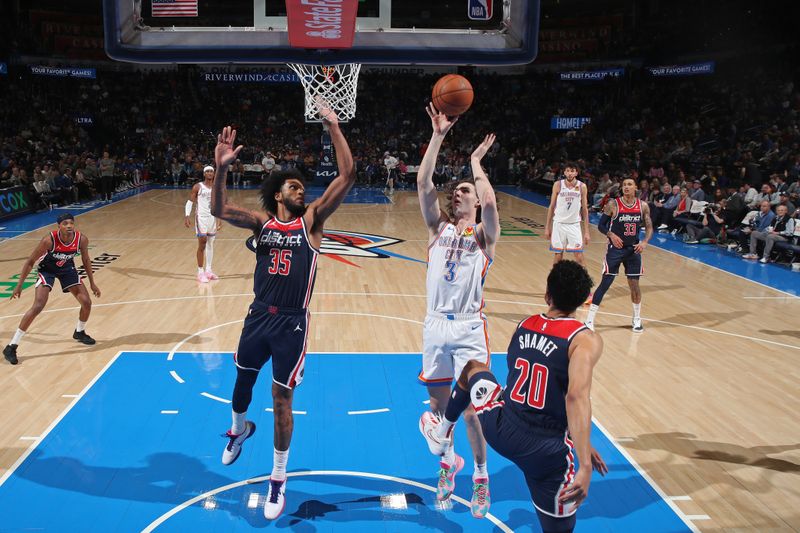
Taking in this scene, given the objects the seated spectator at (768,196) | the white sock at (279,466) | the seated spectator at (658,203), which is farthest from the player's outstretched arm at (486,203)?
the seated spectator at (658,203)

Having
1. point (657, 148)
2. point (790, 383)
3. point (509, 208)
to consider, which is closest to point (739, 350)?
point (790, 383)

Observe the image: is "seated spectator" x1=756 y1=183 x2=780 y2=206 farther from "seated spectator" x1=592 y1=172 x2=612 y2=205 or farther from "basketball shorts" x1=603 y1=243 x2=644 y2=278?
"basketball shorts" x1=603 y1=243 x2=644 y2=278

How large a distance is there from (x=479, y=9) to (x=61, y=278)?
5429 mm

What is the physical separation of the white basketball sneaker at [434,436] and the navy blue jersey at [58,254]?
4.64 meters

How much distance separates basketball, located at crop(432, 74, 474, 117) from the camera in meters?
5.05

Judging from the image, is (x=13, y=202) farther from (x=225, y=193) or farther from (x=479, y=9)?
(x=225, y=193)

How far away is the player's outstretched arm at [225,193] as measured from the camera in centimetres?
417

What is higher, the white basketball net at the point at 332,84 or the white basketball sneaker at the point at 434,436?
the white basketball net at the point at 332,84

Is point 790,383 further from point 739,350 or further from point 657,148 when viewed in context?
point 657,148

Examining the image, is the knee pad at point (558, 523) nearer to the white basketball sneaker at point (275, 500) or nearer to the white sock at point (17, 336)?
the white basketball sneaker at point (275, 500)

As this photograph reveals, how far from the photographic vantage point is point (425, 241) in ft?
49.6

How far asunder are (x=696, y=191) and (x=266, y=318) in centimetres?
1420

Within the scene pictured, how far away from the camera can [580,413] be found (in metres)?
3.19

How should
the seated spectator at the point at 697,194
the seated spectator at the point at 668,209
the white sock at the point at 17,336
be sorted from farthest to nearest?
the seated spectator at the point at 668,209, the seated spectator at the point at 697,194, the white sock at the point at 17,336
